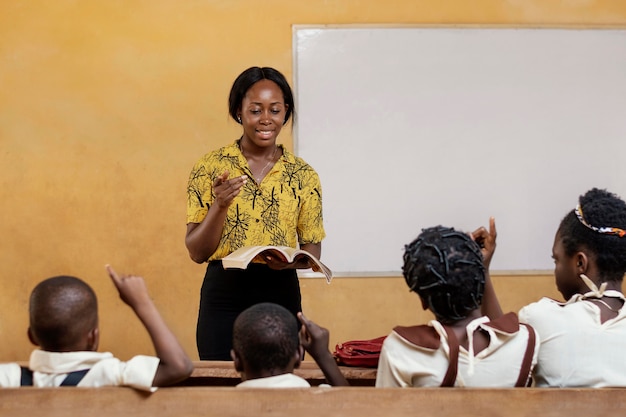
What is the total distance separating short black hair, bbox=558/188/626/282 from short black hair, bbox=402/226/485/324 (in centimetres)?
45

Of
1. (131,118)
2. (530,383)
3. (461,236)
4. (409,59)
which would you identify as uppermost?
(409,59)

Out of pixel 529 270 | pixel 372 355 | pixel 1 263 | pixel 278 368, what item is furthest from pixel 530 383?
pixel 1 263

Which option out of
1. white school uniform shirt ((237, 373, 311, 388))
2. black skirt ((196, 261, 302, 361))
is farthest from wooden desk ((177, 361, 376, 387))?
black skirt ((196, 261, 302, 361))

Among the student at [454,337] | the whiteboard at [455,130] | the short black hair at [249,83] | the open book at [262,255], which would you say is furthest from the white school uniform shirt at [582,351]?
the whiteboard at [455,130]

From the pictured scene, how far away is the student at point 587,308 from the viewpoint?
2393mm

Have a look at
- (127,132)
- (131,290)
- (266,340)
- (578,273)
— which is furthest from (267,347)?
(127,132)

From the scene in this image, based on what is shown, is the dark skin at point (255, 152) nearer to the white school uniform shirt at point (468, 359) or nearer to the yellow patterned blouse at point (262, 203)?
the yellow patterned blouse at point (262, 203)

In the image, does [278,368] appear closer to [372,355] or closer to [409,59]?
[372,355]

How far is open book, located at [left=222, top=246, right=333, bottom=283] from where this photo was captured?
306cm

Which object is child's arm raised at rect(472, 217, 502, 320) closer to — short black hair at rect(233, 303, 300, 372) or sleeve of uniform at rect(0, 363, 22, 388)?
short black hair at rect(233, 303, 300, 372)

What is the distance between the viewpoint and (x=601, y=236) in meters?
2.60

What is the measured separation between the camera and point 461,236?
93.0 inches

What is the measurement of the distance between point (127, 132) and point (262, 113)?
221 cm

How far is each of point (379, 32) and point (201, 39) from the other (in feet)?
3.53
